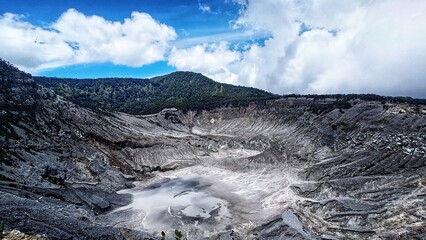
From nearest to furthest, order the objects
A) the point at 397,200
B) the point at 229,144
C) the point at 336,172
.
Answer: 1. the point at 397,200
2. the point at 336,172
3. the point at 229,144

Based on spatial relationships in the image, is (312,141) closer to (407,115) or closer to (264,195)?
(407,115)

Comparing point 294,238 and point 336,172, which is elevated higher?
point 336,172

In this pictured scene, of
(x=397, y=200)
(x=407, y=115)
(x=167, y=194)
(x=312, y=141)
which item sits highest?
(x=407, y=115)

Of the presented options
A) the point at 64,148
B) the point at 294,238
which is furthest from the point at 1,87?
the point at 294,238

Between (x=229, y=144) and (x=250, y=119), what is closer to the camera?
(x=229, y=144)

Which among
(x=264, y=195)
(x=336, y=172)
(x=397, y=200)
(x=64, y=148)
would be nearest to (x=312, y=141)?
(x=336, y=172)

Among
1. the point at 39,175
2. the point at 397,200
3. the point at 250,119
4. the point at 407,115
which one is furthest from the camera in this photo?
the point at 250,119
